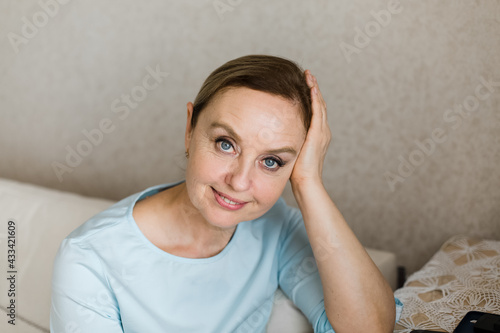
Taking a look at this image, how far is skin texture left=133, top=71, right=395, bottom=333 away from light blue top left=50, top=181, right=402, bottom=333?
0.06 metres

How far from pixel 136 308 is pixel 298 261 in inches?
19.1

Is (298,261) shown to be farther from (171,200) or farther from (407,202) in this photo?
(407,202)

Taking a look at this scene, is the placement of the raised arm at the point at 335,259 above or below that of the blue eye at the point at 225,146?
below

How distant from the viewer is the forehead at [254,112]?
3.87 feet

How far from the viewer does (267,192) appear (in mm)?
1250

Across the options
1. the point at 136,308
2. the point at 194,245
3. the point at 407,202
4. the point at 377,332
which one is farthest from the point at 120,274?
the point at 407,202
